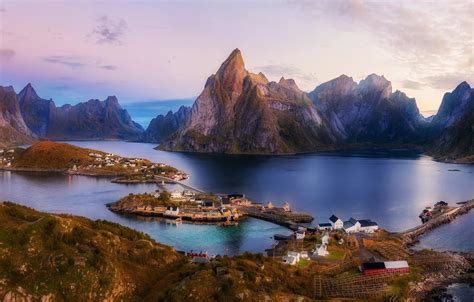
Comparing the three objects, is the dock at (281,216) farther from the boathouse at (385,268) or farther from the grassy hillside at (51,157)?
the grassy hillside at (51,157)

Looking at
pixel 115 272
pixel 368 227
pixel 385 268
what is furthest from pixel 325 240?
pixel 115 272

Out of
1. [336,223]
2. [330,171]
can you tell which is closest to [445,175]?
[330,171]

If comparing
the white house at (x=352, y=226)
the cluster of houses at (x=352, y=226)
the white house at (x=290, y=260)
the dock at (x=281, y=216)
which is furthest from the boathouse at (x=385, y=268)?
the dock at (x=281, y=216)

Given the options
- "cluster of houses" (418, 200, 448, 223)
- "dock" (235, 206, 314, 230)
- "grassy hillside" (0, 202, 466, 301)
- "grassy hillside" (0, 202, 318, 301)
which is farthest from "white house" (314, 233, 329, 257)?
"cluster of houses" (418, 200, 448, 223)

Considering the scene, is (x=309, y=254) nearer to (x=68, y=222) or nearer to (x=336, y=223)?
(x=336, y=223)

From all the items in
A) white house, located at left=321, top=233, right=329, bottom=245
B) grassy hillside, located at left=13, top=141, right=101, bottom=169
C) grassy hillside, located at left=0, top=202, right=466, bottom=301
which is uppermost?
grassy hillside, located at left=13, top=141, right=101, bottom=169

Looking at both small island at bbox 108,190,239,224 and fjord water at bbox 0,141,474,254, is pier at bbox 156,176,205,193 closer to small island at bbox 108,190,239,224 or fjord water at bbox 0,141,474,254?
fjord water at bbox 0,141,474,254
